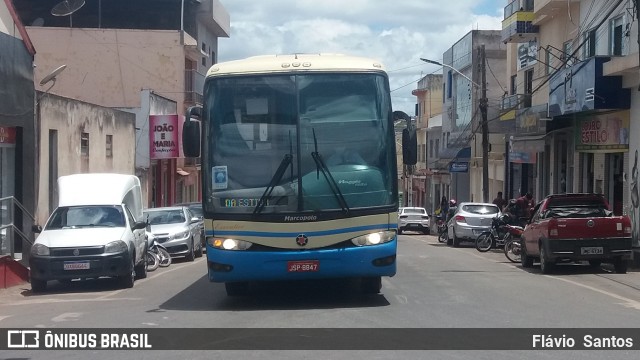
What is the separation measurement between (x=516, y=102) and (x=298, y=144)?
26.2 meters

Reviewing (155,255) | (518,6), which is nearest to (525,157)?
(518,6)

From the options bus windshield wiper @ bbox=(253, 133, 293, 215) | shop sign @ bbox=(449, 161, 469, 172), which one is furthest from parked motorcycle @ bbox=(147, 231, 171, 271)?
shop sign @ bbox=(449, 161, 469, 172)

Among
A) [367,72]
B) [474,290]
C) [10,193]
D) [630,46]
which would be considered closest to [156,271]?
[10,193]

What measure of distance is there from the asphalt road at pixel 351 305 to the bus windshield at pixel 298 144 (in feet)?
5.39

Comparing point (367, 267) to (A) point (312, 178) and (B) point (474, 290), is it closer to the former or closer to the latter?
(A) point (312, 178)

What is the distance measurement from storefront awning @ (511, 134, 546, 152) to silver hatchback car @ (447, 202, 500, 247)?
4367mm

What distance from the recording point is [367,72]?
13.2m

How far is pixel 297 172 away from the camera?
12773 mm

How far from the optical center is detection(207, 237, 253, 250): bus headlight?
12.9 meters

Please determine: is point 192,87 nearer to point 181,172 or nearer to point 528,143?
point 181,172

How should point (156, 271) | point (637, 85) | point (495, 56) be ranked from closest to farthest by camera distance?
point (156, 271) → point (637, 85) → point (495, 56)

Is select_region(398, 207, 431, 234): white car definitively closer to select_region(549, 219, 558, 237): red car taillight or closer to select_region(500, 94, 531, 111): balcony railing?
select_region(500, 94, 531, 111): balcony railing

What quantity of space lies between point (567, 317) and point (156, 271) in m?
12.4

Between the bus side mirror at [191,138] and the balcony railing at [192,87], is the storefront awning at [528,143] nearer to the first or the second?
the balcony railing at [192,87]
